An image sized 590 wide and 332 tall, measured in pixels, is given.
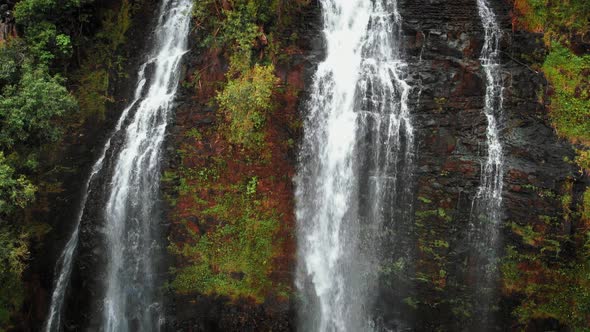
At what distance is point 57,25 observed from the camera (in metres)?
16.5

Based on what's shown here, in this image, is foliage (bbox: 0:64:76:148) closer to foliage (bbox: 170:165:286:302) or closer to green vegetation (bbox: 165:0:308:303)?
green vegetation (bbox: 165:0:308:303)

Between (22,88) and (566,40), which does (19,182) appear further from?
(566,40)

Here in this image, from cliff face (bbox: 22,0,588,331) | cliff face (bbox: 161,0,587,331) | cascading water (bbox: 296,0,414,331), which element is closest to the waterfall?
cliff face (bbox: 22,0,588,331)

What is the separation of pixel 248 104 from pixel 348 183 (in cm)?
380

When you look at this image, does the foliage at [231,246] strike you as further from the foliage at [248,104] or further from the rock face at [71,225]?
the rock face at [71,225]

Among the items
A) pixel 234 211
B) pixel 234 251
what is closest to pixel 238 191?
pixel 234 211

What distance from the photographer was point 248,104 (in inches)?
552

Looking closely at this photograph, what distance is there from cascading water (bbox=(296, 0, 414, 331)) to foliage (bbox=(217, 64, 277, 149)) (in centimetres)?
140

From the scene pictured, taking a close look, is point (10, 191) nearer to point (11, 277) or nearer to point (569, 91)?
point (11, 277)

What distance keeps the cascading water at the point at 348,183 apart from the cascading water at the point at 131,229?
443cm

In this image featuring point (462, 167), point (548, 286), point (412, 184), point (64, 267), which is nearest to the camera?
point (548, 286)

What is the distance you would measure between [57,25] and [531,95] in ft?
51.5

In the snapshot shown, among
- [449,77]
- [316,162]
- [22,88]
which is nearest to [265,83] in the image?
[316,162]

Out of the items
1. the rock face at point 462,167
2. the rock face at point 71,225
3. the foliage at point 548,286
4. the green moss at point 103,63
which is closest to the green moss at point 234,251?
the rock face at point 71,225
